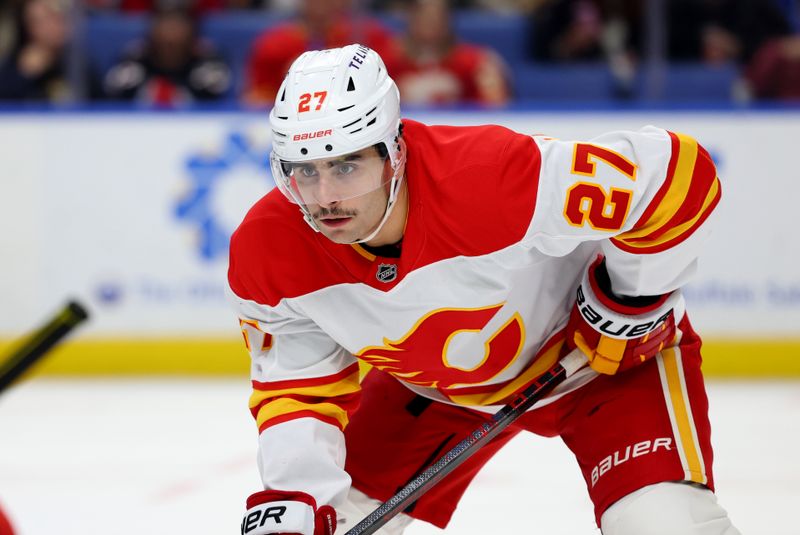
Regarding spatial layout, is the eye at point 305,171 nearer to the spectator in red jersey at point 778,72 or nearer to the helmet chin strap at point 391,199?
the helmet chin strap at point 391,199

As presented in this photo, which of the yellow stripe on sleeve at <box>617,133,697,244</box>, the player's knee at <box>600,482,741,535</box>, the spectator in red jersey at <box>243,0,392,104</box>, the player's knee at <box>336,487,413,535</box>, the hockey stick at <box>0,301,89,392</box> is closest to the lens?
the hockey stick at <box>0,301,89,392</box>

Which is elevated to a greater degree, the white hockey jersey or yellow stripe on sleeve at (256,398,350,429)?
the white hockey jersey

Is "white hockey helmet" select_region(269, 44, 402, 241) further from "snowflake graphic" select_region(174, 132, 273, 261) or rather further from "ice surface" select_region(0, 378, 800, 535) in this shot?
"snowflake graphic" select_region(174, 132, 273, 261)

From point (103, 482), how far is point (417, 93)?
2.37 m

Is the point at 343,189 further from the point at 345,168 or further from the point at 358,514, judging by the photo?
the point at 358,514

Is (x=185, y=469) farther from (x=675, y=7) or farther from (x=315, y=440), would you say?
(x=675, y=7)

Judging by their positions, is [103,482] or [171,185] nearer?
[103,482]

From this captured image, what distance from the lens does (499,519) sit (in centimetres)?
319

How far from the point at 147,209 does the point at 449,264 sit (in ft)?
10.4

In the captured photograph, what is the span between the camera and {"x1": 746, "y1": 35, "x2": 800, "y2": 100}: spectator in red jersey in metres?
5.24

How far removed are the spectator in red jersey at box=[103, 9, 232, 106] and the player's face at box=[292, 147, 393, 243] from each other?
343cm

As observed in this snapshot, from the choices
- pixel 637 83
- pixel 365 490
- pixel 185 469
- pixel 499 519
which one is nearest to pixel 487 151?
pixel 365 490

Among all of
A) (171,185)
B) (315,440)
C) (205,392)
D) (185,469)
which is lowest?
(205,392)

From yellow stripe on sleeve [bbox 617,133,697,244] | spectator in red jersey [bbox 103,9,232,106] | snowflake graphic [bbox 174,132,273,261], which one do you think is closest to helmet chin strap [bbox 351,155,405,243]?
yellow stripe on sleeve [bbox 617,133,697,244]
